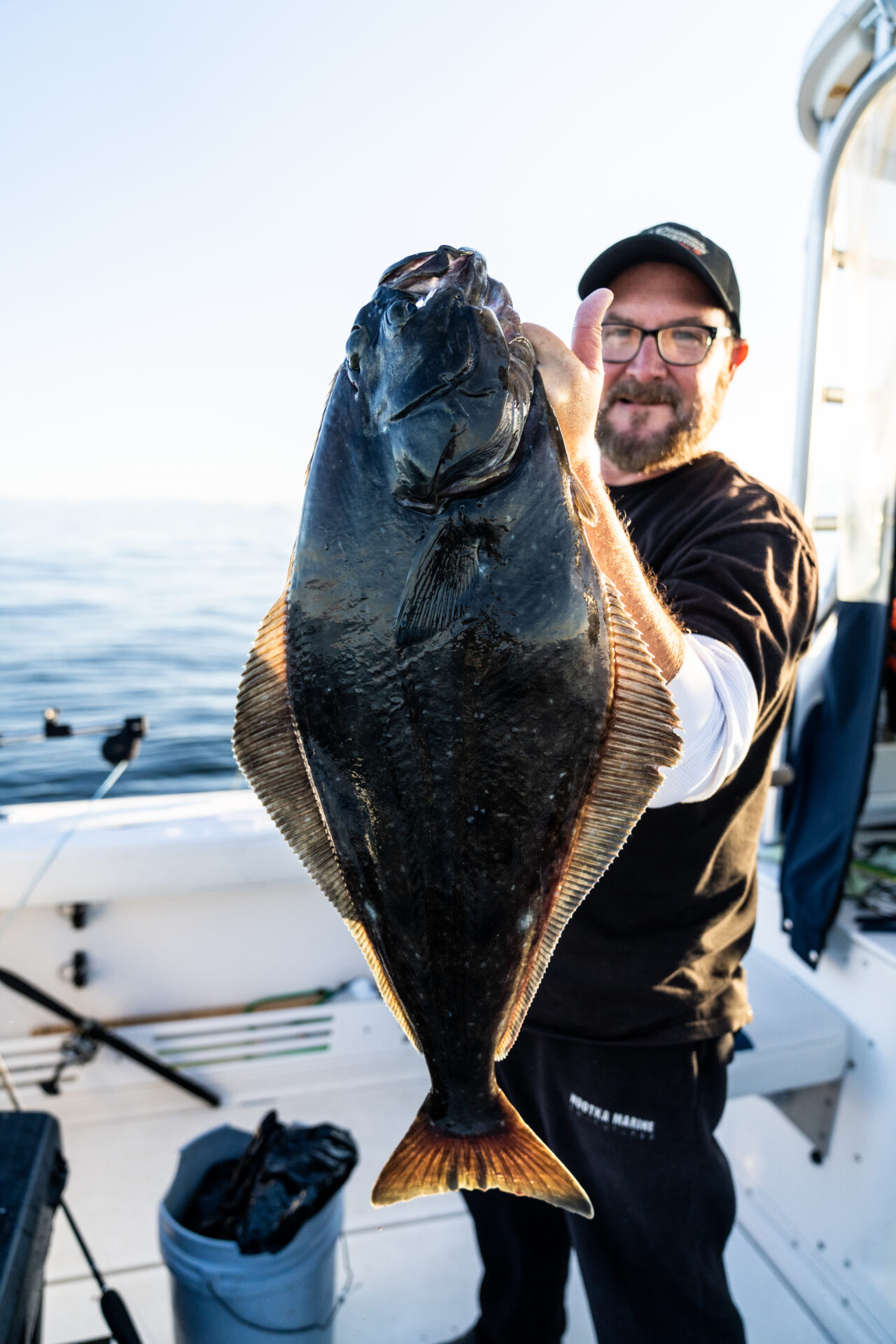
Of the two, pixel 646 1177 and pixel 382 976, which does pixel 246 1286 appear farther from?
pixel 382 976

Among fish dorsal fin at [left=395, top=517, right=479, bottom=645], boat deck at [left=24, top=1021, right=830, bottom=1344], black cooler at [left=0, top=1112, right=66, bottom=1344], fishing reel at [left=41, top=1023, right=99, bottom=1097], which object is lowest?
boat deck at [left=24, top=1021, right=830, bottom=1344]

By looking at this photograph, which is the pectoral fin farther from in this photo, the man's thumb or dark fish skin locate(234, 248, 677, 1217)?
the man's thumb

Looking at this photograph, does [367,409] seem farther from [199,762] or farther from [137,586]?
[137,586]

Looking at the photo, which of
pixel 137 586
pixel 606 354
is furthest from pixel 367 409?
pixel 137 586

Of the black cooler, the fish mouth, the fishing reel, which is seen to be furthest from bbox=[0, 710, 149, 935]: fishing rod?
the fish mouth

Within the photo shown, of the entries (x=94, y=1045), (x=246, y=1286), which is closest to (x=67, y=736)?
(x=94, y=1045)

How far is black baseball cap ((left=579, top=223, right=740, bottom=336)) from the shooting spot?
2.15m

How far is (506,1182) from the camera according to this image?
1.36m

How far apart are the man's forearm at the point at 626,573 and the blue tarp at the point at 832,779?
2.08 meters

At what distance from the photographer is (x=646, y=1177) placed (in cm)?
201

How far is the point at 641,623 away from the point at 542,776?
310 mm

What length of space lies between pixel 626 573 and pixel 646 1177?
1.60 meters

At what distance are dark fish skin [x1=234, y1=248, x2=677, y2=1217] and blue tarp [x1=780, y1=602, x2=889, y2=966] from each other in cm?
224

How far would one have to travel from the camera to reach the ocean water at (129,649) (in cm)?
881
